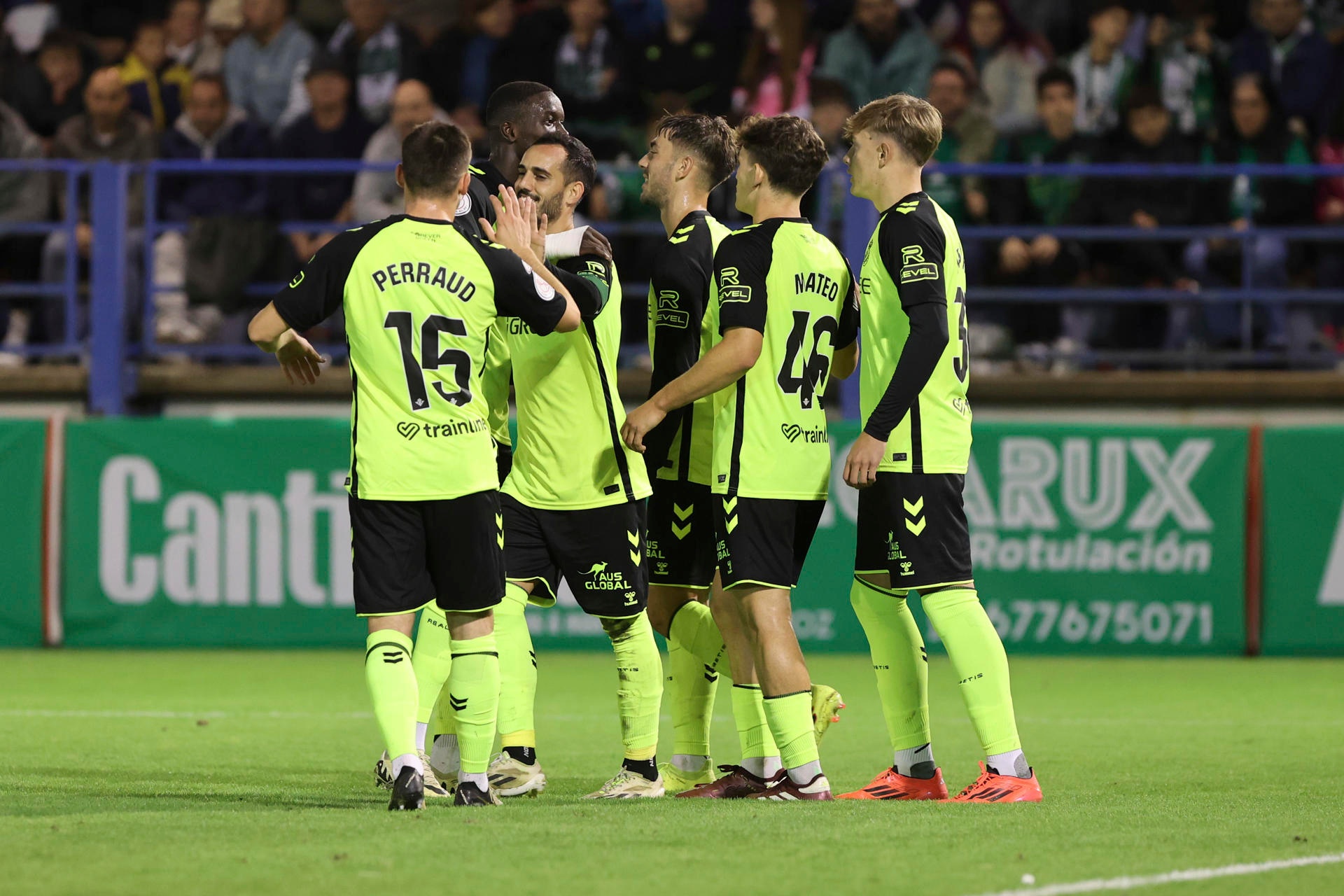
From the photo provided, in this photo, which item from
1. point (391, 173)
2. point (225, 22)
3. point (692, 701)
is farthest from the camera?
point (225, 22)

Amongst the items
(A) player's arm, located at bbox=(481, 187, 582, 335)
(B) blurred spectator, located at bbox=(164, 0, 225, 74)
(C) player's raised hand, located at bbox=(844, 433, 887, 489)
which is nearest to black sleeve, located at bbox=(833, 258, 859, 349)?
(C) player's raised hand, located at bbox=(844, 433, 887, 489)

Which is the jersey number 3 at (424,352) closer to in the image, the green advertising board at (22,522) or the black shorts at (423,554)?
the black shorts at (423,554)

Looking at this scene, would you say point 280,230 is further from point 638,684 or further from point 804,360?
point 804,360

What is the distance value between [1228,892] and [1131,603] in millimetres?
7147

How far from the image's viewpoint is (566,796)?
6238mm

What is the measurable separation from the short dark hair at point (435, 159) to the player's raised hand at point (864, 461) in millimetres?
1504

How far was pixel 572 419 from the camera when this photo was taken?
632 centimetres

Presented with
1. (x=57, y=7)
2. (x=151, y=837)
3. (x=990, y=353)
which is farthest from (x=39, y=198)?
(x=151, y=837)

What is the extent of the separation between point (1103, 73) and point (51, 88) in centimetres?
805

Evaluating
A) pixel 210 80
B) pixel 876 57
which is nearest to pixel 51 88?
pixel 210 80

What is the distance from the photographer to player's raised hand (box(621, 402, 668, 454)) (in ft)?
19.5

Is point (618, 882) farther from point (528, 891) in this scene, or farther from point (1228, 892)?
point (1228, 892)

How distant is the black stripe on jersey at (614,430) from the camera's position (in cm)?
632

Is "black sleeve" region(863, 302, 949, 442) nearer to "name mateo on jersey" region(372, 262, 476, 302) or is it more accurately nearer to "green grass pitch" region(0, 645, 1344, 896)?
"green grass pitch" region(0, 645, 1344, 896)
